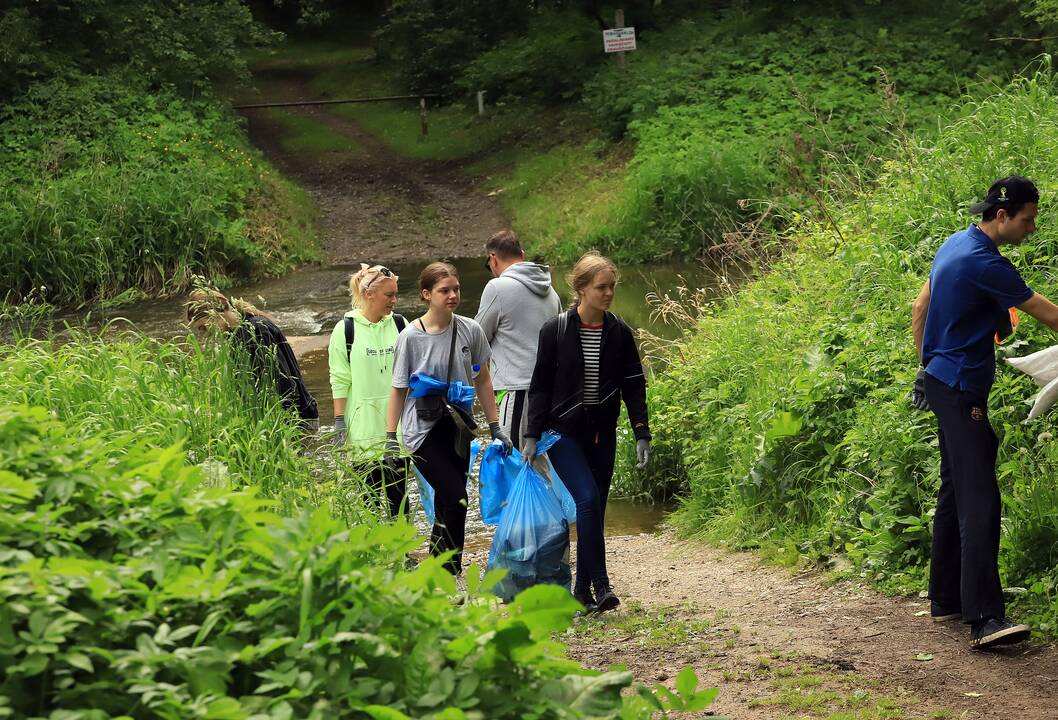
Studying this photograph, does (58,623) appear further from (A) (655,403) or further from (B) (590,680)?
(A) (655,403)

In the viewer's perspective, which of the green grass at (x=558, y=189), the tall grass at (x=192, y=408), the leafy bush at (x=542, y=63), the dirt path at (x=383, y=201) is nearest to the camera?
the tall grass at (x=192, y=408)

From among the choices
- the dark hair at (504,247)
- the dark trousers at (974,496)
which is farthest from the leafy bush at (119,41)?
the dark trousers at (974,496)

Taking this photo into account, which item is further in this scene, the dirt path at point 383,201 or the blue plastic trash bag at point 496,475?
the dirt path at point 383,201

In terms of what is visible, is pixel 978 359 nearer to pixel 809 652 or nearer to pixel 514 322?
pixel 809 652

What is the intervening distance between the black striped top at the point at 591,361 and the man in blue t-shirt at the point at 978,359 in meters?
1.61

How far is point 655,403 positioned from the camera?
9336 mm

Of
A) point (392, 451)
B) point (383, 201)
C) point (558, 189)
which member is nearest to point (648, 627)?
point (392, 451)

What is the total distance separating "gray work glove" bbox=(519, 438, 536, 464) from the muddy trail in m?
0.81

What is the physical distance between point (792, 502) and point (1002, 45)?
63.6 ft

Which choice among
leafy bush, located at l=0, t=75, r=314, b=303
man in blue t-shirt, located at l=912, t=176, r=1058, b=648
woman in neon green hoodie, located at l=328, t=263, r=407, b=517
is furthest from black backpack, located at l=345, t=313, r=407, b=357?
leafy bush, located at l=0, t=75, r=314, b=303

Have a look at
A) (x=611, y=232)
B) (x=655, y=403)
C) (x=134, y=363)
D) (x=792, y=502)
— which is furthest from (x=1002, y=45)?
(x=134, y=363)

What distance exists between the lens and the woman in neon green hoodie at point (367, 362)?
6.99 meters

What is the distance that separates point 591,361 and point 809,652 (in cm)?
171

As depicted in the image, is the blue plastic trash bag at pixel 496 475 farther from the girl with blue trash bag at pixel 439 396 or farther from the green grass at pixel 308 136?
the green grass at pixel 308 136
